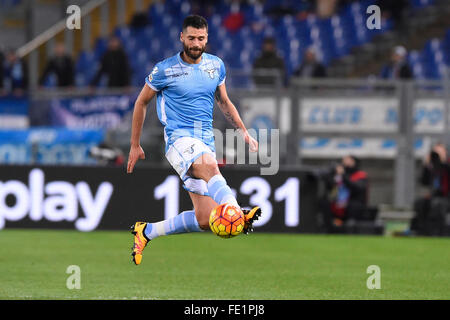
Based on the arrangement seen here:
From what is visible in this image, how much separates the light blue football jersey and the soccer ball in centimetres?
85

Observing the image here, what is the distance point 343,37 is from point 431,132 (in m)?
6.48

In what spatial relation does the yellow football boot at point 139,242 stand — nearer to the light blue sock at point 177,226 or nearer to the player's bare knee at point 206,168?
the light blue sock at point 177,226

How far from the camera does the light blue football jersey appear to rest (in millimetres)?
8539

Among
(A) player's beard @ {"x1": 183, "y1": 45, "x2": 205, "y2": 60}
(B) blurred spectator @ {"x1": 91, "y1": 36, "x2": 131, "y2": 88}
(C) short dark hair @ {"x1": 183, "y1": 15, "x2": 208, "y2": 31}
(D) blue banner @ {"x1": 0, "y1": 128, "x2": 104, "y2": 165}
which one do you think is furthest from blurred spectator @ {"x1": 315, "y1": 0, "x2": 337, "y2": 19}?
(C) short dark hair @ {"x1": 183, "y1": 15, "x2": 208, "y2": 31}

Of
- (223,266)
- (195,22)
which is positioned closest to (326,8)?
(223,266)

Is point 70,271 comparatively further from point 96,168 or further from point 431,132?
point 431,132

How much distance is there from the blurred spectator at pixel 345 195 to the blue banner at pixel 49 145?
384 cm

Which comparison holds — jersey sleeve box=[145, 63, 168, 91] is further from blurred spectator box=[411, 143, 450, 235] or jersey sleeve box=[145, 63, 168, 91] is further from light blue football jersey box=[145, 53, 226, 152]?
blurred spectator box=[411, 143, 450, 235]

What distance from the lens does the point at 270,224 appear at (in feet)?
49.1

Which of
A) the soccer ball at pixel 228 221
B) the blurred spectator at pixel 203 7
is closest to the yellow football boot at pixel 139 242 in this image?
the soccer ball at pixel 228 221

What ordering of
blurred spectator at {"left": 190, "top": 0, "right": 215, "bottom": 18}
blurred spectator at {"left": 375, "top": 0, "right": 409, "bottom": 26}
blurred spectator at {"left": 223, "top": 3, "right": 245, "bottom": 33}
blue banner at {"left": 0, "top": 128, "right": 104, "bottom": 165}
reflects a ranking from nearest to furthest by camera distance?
blue banner at {"left": 0, "top": 128, "right": 104, "bottom": 165} < blurred spectator at {"left": 375, "top": 0, "right": 409, "bottom": 26} < blurred spectator at {"left": 223, "top": 3, "right": 245, "bottom": 33} < blurred spectator at {"left": 190, "top": 0, "right": 215, "bottom": 18}

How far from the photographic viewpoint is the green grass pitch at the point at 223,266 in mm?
8398

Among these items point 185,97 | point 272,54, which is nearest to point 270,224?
point 272,54

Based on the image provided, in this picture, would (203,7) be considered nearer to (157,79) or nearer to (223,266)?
(223,266)
